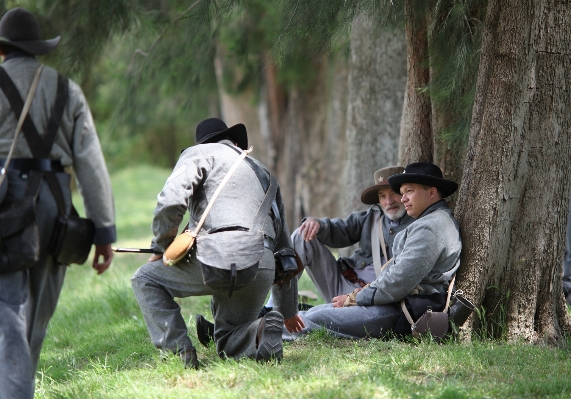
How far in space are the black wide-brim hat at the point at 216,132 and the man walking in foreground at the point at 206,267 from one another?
0.11 feet

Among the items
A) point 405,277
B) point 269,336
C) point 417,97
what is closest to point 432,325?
point 405,277

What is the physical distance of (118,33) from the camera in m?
8.23

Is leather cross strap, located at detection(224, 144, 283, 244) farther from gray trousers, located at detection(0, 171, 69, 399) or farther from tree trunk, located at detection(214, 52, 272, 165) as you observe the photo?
tree trunk, located at detection(214, 52, 272, 165)

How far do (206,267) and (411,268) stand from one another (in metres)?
1.56

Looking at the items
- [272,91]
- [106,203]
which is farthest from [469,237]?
[272,91]

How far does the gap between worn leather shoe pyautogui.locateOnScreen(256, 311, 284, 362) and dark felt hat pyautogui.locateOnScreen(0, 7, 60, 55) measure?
2116 millimetres

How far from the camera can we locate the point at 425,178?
5793 mm

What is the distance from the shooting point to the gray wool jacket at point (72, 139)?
4125mm

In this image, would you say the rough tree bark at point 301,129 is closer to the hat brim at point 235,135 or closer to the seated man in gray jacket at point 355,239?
the seated man in gray jacket at point 355,239

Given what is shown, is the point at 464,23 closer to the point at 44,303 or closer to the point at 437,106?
the point at 437,106

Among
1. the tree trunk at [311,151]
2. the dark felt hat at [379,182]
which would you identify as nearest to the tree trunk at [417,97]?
the dark felt hat at [379,182]

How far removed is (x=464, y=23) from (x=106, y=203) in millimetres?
3339

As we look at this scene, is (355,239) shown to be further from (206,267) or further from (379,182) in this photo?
(206,267)

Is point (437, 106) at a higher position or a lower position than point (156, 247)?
higher
